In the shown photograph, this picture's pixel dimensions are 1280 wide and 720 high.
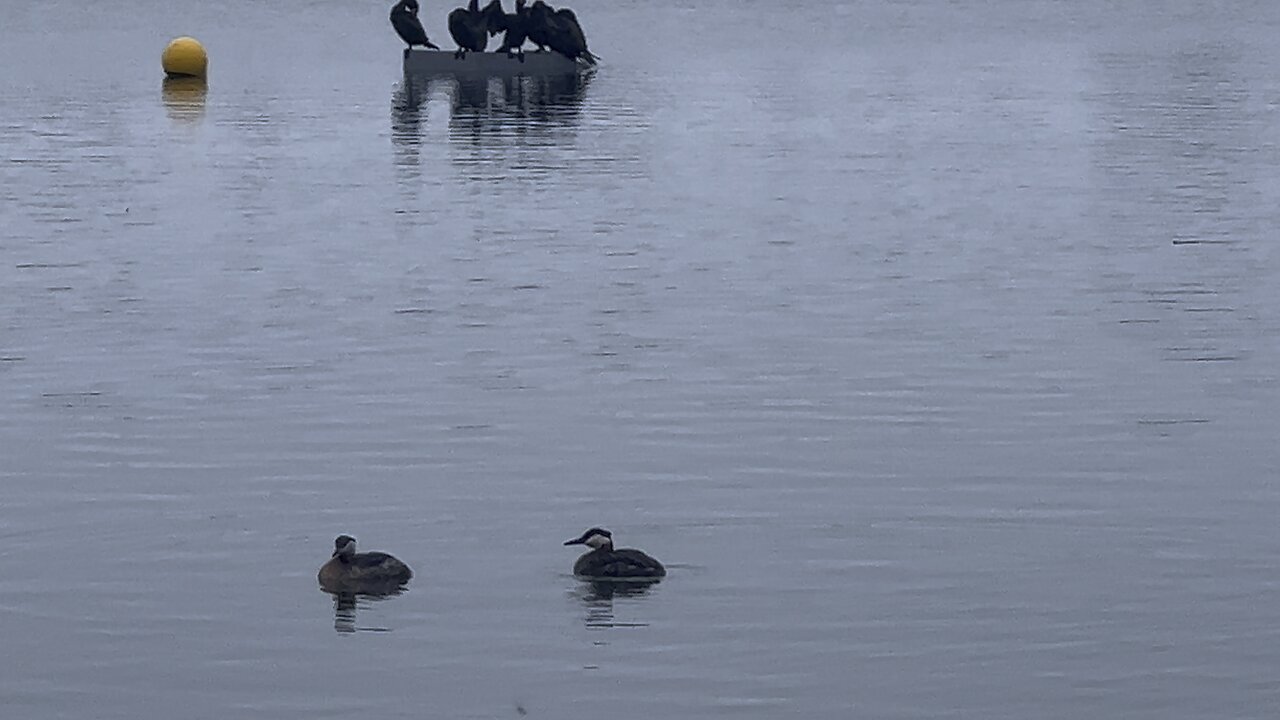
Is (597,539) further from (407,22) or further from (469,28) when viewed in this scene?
(407,22)

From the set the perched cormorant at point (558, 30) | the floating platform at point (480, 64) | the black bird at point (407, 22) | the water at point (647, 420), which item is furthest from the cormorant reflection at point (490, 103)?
the water at point (647, 420)

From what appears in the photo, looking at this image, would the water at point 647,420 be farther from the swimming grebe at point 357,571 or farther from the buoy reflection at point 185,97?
the buoy reflection at point 185,97

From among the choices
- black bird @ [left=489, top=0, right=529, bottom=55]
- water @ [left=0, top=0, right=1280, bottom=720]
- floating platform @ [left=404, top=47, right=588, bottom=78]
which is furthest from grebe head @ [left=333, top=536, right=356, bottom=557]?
floating platform @ [left=404, top=47, right=588, bottom=78]

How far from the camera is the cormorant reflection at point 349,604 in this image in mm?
14852

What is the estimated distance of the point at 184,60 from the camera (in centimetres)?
5444

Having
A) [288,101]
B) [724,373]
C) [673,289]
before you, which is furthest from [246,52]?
[724,373]

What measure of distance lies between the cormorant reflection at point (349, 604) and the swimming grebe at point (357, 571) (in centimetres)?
3

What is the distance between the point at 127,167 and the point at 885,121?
13.5 m

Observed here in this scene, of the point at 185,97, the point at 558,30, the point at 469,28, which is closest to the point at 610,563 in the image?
the point at 185,97

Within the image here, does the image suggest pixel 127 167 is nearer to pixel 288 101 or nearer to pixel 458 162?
pixel 458 162

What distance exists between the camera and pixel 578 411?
20141mm

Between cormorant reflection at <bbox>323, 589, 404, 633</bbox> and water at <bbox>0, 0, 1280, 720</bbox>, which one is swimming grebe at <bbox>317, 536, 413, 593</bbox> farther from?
water at <bbox>0, 0, 1280, 720</bbox>

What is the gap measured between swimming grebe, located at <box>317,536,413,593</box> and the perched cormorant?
38.0 m

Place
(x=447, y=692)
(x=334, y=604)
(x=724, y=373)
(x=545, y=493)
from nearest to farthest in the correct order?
(x=447, y=692), (x=334, y=604), (x=545, y=493), (x=724, y=373)
